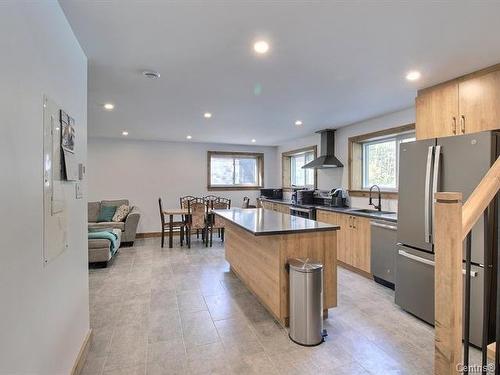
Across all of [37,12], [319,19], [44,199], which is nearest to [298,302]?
[44,199]

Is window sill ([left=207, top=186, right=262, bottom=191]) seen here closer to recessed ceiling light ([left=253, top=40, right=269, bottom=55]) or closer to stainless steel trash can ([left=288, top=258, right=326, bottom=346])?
stainless steel trash can ([left=288, top=258, right=326, bottom=346])

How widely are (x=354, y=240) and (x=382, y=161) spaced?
1.48 m

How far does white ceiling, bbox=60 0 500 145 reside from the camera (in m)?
1.76

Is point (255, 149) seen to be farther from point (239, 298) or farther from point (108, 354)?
point (108, 354)

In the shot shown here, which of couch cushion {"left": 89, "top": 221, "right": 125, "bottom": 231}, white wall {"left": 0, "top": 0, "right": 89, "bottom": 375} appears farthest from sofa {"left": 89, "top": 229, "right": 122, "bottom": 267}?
white wall {"left": 0, "top": 0, "right": 89, "bottom": 375}

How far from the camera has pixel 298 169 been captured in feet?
24.8

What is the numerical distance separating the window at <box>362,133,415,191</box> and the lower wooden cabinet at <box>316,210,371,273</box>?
85cm

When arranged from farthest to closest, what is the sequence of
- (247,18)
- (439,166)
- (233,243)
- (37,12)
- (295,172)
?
(295,172), (233,243), (439,166), (247,18), (37,12)

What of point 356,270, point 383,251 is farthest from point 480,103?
point 356,270

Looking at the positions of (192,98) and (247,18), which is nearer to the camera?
(247,18)

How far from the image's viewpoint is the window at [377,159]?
4.34 meters

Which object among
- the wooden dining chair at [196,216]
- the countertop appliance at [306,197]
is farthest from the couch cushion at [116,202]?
the countertop appliance at [306,197]

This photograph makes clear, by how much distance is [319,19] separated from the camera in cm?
185

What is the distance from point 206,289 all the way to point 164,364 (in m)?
1.49
